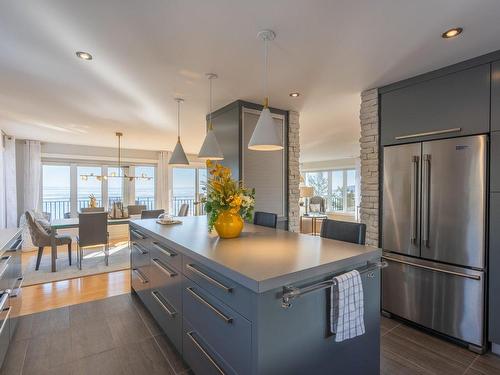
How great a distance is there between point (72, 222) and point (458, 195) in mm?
5755

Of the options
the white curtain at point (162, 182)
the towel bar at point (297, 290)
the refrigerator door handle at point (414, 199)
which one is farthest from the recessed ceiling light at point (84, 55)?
the white curtain at point (162, 182)

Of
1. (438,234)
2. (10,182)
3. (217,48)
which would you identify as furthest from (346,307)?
(10,182)

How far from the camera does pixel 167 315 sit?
2.21 meters

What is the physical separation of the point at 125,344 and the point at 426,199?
3.10m

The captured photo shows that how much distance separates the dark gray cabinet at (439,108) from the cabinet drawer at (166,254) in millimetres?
2529

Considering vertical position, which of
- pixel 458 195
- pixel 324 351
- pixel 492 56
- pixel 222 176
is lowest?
pixel 324 351

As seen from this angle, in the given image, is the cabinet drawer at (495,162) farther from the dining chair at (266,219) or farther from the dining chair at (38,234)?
the dining chair at (38,234)

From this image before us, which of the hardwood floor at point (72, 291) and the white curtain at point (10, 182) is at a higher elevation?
the white curtain at point (10, 182)

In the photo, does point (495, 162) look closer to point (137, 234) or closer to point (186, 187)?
point (137, 234)

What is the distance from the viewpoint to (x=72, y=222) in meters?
4.89

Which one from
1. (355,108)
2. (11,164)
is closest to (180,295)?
→ (355,108)

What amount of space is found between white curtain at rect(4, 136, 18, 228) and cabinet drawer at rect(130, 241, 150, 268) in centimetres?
426

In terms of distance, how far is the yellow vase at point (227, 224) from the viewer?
2.13m

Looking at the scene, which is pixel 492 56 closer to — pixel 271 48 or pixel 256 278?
pixel 271 48
